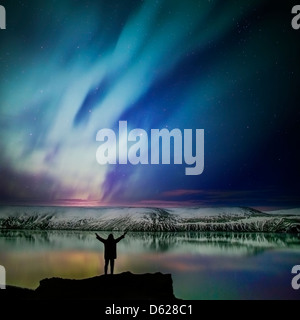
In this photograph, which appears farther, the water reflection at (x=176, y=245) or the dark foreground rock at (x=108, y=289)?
the water reflection at (x=176, y=245)

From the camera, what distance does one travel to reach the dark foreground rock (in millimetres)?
4496

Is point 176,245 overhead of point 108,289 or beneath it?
beneath

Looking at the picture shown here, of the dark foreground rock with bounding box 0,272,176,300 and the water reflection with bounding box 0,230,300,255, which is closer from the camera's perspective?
the dark foreground rock with bounding box 0,272,176,300

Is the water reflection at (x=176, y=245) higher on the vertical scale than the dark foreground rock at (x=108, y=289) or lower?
lower

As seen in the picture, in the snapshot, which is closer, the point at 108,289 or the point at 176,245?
the point at 108,289

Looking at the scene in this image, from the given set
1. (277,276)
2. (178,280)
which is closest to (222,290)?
(277,276)

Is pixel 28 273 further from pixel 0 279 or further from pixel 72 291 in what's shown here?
pixel 72 291

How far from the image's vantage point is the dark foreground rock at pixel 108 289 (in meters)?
4.50

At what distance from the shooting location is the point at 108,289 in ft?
15.0

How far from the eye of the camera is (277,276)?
7.92m

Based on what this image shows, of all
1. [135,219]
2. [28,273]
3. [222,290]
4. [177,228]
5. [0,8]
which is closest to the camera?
[0,8]

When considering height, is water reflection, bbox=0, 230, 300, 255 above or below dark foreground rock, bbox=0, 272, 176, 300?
below
